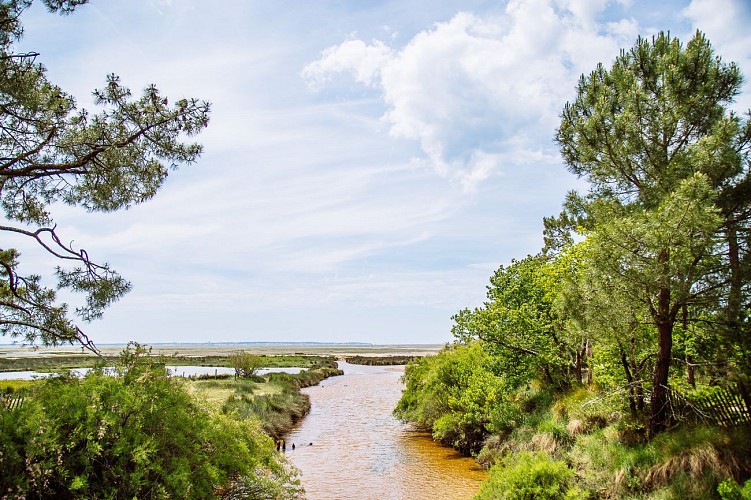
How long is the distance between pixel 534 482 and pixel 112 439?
918cm

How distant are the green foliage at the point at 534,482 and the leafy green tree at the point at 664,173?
245 cm

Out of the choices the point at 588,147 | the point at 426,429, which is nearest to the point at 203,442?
the point at 588,147

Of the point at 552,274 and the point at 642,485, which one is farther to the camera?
the point at 552,274

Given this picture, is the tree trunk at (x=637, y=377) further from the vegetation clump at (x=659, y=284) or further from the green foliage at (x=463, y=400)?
the green foliage at (x=463, y=400)

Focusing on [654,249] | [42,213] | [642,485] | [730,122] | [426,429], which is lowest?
[426,429]

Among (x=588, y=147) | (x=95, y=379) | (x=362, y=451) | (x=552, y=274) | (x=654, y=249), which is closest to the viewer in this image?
(x=95, y=379)

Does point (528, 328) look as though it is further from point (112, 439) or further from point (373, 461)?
point (112, 439)

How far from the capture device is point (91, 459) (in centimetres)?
724

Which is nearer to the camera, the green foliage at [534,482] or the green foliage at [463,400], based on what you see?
the green foliage at [534,482]

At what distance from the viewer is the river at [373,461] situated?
1620 cm

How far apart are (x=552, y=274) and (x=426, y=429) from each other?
526 inches

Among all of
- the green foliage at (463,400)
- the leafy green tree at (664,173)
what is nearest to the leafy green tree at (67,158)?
the leafy green tree at (664,173)

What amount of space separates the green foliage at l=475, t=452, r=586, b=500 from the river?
4.12 m

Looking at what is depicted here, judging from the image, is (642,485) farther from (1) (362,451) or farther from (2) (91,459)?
(1) (362,451)
